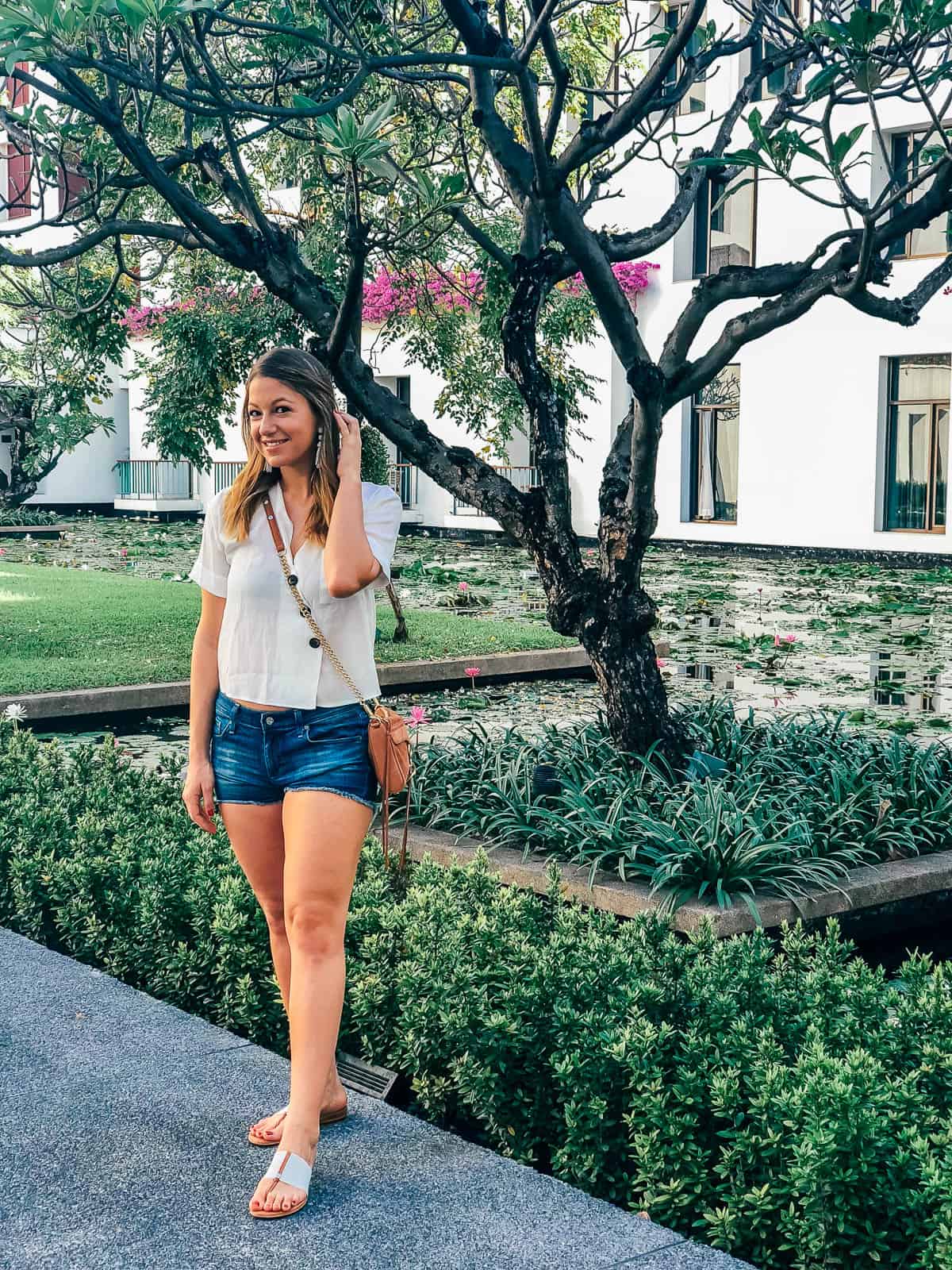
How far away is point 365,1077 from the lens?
4.28 m

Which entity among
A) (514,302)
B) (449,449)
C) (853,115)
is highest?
(853,115)

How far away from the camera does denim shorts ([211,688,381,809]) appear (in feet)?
11.7

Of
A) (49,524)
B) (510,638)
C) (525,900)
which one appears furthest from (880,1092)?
(49,524)

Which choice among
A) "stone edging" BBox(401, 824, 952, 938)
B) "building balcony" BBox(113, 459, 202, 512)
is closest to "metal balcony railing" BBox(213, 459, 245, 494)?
"building balcony" BBox(113, 459, 202, 512)

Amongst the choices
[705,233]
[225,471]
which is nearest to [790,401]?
[705,233]

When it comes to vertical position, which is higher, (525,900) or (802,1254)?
(525,900)

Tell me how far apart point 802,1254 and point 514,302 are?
4791 millimetres

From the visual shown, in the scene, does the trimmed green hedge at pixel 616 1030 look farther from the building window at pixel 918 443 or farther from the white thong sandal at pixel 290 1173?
the building window at pixel 918 443

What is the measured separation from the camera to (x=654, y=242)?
7695mm

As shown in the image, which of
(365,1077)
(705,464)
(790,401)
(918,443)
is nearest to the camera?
(365,1077)

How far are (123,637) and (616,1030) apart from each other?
10.5 meters

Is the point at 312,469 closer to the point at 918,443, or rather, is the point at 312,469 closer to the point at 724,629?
the point at 724,629

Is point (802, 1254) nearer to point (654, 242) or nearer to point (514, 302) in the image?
point (514, 302)

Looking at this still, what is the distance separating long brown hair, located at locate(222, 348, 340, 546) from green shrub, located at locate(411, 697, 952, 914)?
2394mm
